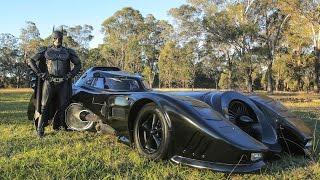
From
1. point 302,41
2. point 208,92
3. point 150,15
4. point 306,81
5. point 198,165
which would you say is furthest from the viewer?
point 150,15

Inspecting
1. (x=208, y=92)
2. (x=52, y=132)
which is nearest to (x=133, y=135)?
(x=208, y=92)

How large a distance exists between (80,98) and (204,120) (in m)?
3.12

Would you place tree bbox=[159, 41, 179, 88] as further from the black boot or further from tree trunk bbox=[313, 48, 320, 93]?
the black boot

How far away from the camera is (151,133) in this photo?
526 cm

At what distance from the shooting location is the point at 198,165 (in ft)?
15.3

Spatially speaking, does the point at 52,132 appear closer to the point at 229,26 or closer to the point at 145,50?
the point at 229,26

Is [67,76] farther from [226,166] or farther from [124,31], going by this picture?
[124,31]

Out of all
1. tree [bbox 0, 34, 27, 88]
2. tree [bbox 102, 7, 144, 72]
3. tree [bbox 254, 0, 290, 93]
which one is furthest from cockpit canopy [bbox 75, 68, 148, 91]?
tree [bbox 0, 34, 27, 88]

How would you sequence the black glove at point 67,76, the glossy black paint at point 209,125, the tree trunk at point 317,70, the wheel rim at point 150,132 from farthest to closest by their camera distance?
1. the tree trunk at point 317,70
2. the black glove at point 67,76
3. the wheel rim at point 150,132
4. the glossy black paint at point 209,125

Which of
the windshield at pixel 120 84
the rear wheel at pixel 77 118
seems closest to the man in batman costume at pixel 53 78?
the rear wheel at pixel 77 118

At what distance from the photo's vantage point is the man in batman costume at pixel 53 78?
729cm

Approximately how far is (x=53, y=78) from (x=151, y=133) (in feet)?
8.75

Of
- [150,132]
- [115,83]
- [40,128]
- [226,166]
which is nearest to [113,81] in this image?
[115,83]

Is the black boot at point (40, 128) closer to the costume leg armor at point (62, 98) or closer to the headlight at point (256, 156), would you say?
the costume leg armor at point (62, 98)
